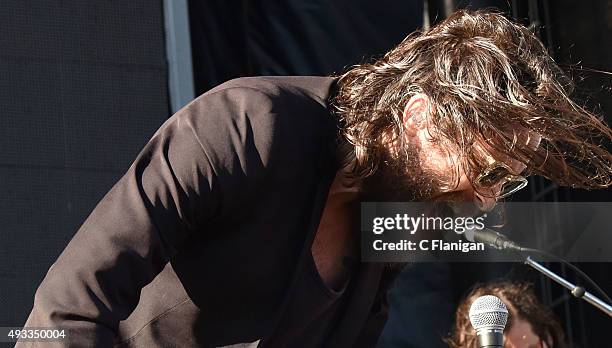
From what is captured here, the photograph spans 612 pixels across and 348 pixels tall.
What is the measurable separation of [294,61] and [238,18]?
8.9 inches

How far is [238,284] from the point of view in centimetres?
167

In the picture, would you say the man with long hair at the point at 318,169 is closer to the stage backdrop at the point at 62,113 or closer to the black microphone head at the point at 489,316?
the black microphone head at the point at 489,316

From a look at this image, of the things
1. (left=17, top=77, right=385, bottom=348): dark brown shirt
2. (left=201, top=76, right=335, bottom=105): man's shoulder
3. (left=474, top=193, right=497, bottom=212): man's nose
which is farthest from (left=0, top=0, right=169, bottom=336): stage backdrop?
(left=474, top=193, right=497, bottom=212): man's nose

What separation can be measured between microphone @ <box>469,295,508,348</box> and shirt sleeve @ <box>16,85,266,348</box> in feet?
1.95

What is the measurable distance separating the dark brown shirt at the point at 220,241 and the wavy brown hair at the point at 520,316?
1324 millimetres

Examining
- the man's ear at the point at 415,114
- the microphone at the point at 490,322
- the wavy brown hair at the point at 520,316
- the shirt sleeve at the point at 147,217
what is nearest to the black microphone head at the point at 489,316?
the microphone at the point at 490,322

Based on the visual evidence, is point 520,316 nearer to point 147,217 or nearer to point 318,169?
point 318,169

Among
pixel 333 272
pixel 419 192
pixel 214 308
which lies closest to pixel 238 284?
pixel 214 308

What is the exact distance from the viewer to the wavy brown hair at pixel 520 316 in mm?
3082

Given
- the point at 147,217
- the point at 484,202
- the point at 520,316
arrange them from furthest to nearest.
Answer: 1. the point at 520,316
2. the point at 484,202
3. the point at 147,217

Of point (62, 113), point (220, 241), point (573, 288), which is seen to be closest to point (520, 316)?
point (573, 288)

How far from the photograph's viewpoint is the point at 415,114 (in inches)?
66.8

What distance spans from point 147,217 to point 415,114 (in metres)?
0.47

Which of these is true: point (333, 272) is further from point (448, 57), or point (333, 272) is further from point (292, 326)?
point (448, 57)
